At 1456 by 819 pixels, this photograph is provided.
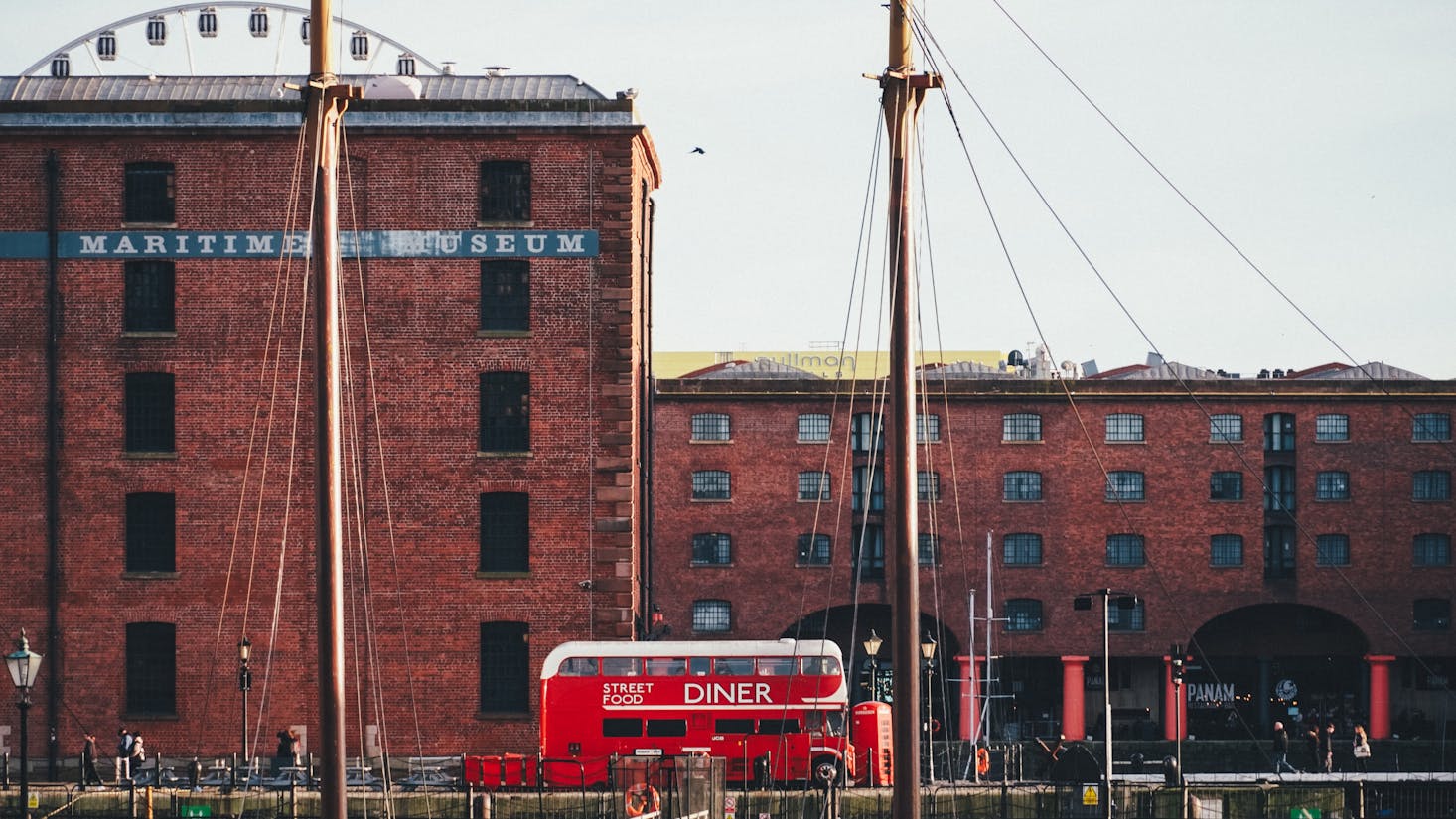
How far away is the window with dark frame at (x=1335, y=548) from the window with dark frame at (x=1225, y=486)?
10.6ft

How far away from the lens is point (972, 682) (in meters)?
64.5

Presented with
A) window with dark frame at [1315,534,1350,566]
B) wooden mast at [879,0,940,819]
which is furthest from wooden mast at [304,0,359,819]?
window with dark frame at [1315,534,1350,566]

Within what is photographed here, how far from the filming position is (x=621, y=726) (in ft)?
138

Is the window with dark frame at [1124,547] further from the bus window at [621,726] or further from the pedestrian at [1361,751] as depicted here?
the bus window at [621,726]

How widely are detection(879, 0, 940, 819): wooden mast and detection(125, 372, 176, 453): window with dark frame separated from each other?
26.1 m

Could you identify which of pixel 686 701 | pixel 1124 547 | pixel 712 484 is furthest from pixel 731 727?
pixel 1124 547

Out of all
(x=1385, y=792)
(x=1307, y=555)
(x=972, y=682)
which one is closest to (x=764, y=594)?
(x=972, y=682)

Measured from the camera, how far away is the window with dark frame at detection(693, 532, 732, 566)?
67812mm

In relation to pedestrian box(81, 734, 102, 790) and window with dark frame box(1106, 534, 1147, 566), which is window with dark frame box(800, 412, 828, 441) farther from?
pedestrian box(81, 734, 102, 790)

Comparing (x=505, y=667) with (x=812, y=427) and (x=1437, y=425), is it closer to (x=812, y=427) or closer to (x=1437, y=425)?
(x=812, y=427)

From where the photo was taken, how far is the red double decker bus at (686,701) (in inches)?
1652

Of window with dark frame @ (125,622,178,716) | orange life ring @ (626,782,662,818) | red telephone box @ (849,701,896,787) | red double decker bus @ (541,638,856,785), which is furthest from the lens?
window with dark frame @ (125,622,178,716)

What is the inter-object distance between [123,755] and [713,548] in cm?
2857

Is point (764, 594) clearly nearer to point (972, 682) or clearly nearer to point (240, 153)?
point (972, 682)
